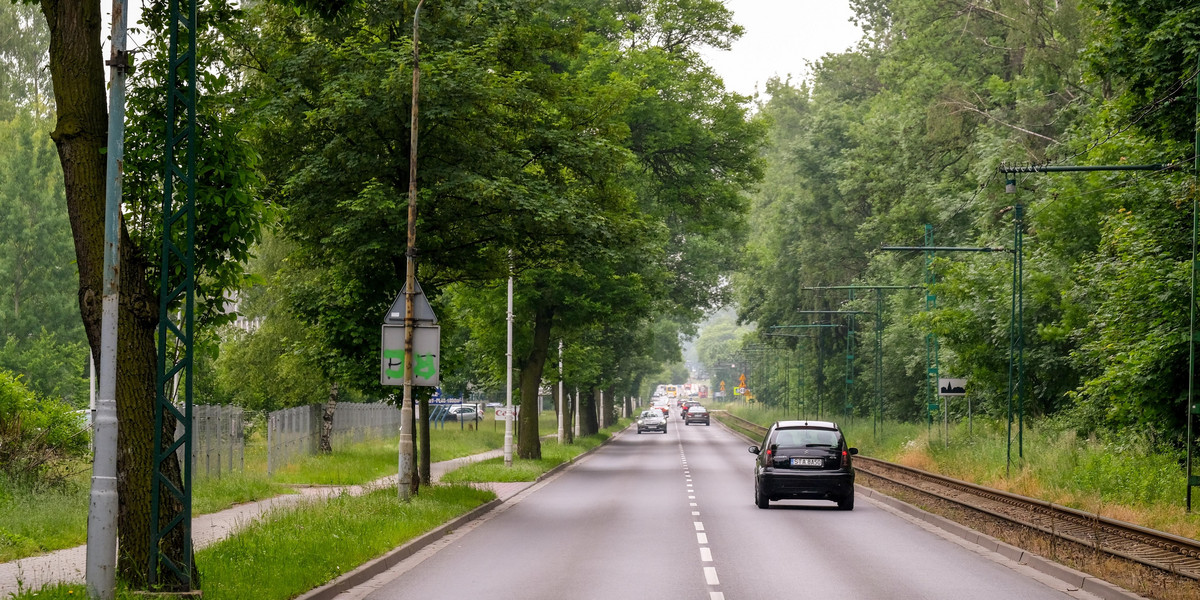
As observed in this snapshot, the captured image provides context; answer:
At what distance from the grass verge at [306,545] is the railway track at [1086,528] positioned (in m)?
8.49

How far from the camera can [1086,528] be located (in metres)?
19.0

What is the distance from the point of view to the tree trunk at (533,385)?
41.3m

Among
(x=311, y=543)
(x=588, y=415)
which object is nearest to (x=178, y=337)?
(x=311, y=543)

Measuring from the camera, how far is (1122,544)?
657 inches

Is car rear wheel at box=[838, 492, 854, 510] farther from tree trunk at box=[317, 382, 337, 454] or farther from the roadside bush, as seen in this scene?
tree trunk at box=[317, 382, 337, 454]

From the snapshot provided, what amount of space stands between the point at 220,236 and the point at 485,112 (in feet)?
39.7

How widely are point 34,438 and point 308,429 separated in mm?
21391

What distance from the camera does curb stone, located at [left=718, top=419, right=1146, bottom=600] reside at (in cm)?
1219

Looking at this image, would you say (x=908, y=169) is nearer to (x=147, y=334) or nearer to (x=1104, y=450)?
(x=1104, y=450)

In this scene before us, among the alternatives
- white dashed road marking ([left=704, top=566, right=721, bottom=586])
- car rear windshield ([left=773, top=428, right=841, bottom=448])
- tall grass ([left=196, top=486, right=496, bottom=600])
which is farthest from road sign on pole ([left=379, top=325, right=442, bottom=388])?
white dashed road marking ([left=704, top=566, right=721, bottom=586])

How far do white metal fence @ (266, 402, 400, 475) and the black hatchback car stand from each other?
7.28 metres

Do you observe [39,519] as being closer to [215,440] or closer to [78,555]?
[78,555]

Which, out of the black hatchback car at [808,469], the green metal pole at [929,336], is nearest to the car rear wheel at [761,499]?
the black hatchback car at [808,469]

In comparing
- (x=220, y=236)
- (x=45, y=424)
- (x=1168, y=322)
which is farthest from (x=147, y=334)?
(x=1168, y=322)
